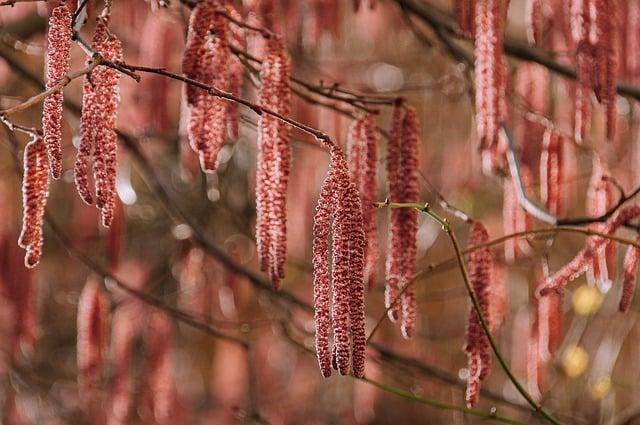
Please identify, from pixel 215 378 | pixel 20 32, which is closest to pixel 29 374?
pixel 20 32

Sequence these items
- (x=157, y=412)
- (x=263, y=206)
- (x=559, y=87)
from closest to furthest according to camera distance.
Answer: (x=263, y=206)
(x=157, y=412)
(x=559, y=87)

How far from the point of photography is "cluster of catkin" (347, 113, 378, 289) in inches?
78.4

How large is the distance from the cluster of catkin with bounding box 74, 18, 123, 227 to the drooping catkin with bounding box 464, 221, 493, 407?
0.80 metres

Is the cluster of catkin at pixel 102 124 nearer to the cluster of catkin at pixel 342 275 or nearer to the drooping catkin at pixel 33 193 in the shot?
the drooping catkin at pixel 33 193

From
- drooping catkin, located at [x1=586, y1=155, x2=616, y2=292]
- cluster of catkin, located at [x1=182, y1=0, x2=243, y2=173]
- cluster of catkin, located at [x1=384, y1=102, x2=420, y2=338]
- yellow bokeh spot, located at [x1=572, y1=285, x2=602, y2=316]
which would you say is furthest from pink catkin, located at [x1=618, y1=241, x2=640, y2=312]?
yellow bokeh spot, located at [x1=572, y1=285, x2=602, y2=316]

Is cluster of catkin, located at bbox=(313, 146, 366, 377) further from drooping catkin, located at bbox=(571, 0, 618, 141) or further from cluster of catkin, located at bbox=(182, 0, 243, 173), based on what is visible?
drooping catkin, located at bbox=(571, 0, 618, 141)

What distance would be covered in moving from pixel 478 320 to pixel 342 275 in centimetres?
61

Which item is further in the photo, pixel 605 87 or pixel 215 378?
pixel 215 378

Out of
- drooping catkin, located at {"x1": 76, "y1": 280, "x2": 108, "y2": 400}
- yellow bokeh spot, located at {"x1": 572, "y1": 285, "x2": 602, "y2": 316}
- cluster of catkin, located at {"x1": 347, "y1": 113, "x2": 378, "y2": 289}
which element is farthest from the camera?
yellow bokeh spot, located at {"x1": 572, "y1": 285, "x2": 602, "y2": 316}

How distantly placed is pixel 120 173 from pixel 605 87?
2294mm

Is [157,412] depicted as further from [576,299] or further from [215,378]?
[215,378]

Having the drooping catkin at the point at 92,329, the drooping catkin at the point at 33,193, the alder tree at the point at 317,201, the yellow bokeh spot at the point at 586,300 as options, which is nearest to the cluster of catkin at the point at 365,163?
the alder tree at the point at 317,201

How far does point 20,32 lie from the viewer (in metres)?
3.78

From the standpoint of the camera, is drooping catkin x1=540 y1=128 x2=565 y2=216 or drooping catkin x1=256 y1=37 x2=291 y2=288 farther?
drooping catkin x1=540 y1=128 x2=565 y2=216
